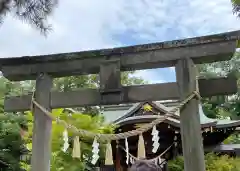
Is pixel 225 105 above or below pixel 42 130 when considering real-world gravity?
above

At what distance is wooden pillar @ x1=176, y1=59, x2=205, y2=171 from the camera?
369cm

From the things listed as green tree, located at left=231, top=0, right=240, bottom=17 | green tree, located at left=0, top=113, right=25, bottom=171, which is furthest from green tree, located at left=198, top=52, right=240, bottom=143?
green tree, located at left=231, top=0, right=240, bottom=17

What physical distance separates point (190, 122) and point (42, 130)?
188cm

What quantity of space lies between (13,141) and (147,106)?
4100 mm

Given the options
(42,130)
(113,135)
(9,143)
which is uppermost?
(42,130)

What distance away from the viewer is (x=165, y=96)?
402cm

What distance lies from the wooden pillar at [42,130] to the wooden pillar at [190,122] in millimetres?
1732

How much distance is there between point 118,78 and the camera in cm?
410

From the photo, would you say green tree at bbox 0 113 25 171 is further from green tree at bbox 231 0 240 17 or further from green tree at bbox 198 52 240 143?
green tree at bbox 198 52 240 143

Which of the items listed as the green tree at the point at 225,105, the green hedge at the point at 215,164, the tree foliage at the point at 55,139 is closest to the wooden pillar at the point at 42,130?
the tree foliage at the point at 55,139

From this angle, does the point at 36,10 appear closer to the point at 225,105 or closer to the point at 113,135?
the point at 113,135

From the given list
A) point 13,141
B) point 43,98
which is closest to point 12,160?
point 13,141

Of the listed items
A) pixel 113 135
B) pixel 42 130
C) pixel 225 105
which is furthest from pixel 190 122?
pixel 225 105

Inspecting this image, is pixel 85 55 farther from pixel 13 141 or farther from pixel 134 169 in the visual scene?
pixel 13 141
